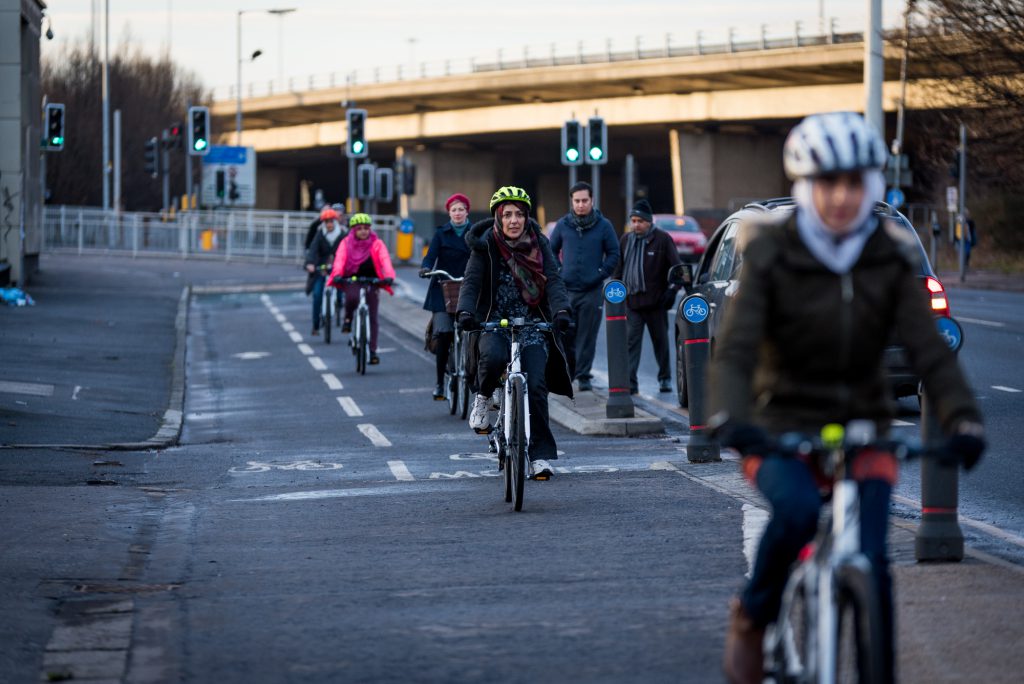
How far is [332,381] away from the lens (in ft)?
63.2

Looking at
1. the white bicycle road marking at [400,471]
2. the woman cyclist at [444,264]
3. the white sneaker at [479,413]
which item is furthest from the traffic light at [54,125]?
the white sneaker at [479,413]

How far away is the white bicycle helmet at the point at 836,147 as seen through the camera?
14.3 ft

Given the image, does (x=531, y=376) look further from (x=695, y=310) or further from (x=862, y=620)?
(x=862, y=620)

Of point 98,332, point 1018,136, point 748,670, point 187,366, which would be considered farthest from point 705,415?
point 1018,136

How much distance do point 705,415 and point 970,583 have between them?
4960 millimetres

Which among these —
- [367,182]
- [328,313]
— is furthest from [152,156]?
[328,313]

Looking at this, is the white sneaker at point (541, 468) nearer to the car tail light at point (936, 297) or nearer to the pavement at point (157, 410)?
the pavement at point (157, 410)

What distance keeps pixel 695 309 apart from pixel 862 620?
7.78m

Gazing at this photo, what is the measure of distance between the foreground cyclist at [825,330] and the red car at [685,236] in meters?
39.4

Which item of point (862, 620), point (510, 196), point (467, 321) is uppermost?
point (510, 196)

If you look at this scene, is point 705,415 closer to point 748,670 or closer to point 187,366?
point 748,670

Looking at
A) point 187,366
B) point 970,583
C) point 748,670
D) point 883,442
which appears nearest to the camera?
point 883,442

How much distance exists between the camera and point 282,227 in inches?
2172

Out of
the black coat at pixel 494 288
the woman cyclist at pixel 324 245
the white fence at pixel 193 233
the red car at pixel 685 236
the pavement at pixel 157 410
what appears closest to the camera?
the pavement at pixel 157 410
